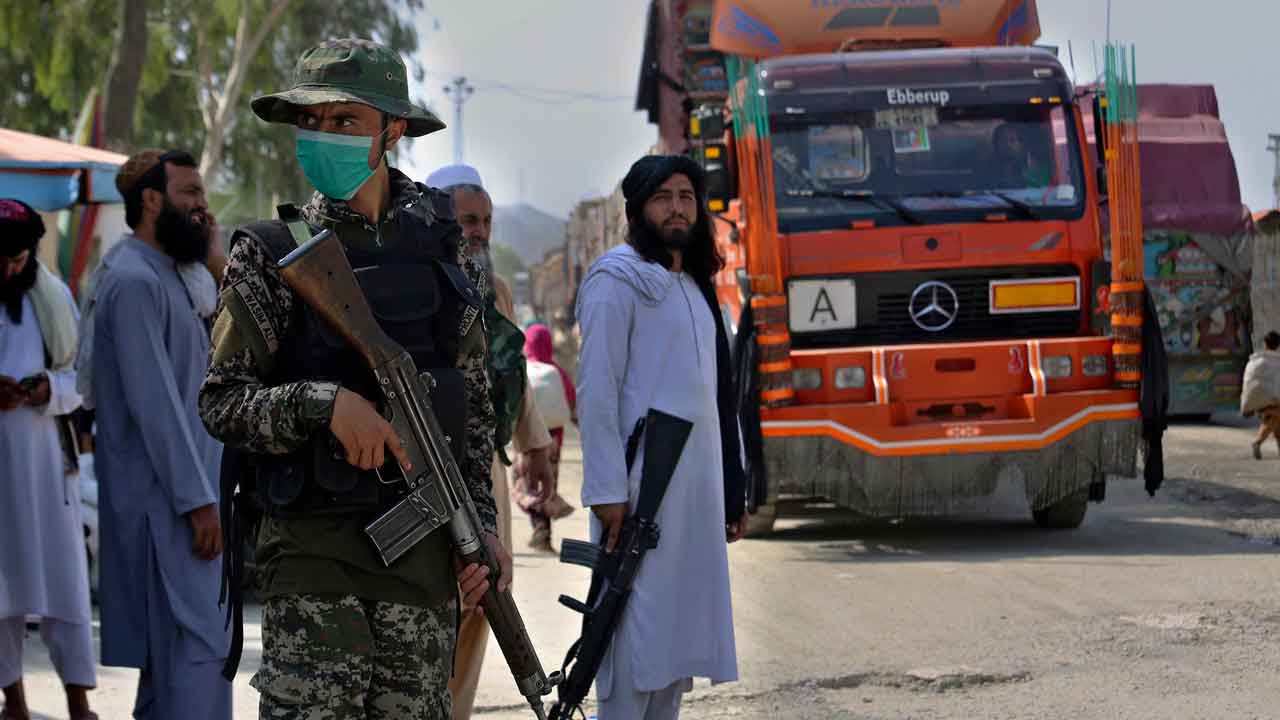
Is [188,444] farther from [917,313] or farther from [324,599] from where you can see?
[917,313]

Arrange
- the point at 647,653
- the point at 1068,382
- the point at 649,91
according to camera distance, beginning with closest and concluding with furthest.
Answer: the point at 647,653
the point at 1068,382
the point at 649,91

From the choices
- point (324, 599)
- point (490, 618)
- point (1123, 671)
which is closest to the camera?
point (324, 599)

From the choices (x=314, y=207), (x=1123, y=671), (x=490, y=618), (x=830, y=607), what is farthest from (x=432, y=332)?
(x=830, y=607)

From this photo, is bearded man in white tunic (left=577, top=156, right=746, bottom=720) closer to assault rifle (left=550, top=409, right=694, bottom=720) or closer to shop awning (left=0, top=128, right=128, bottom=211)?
assault rifle (left=550, top=409, right=694, bottom=720)

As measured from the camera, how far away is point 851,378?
34.8 feet

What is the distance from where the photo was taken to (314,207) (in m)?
3.60

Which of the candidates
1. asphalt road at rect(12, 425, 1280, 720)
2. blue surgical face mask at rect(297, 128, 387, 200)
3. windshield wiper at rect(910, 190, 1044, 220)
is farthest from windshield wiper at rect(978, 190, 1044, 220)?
blue surgical face mask at rect(297, 128, 387, 200)

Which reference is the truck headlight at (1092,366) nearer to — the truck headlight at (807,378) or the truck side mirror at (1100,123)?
the truck side mirror at (1100,123)

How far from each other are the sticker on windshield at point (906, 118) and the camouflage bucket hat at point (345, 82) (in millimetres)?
7637

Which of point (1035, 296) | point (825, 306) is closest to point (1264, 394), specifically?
point (1035, 296)

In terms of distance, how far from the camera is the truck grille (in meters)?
10.8

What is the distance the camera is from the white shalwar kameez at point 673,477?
4.80 m

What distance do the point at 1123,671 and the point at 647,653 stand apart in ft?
8.70

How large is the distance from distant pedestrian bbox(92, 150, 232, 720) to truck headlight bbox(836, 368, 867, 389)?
19.2ft
